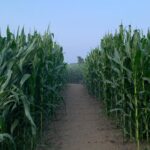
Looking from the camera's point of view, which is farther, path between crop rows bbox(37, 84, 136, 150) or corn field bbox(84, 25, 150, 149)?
path between crop rows bbox(37, 84, 136, 150)

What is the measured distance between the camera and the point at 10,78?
202 inches

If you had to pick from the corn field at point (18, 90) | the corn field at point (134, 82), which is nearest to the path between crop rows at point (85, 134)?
the corn field at point (134, 82)

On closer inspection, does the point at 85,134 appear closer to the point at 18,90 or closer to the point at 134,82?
the point at 134,82

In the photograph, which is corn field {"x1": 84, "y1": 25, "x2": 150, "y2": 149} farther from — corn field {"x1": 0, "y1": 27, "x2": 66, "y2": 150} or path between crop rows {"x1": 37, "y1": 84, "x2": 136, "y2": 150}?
corn field {"x1": 0, "y1": 27, "x2": 66, "y2": 150}

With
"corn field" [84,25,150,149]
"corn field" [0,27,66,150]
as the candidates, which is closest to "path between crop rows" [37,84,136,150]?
"corn field" [84,25,150,149]

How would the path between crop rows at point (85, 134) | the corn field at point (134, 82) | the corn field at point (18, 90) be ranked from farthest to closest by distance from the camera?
1. the path between crop rows at point (85, 134)
2. the corn field at point (134, 82)
3. the corn field at point (18, 90)

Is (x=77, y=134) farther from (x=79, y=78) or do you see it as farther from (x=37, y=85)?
(x=79, y=78)

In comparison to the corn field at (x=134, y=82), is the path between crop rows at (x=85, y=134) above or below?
below

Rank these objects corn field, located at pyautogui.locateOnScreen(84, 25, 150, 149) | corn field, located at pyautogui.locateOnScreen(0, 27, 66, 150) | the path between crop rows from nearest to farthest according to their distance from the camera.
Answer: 1. corn field, located at pyautogui.locateOnScreen(0, 27, 66, 150)
2. corn field, located at pyautogui.locateOnScreen(84, 25, 150, 149)
3. the path between crop rows

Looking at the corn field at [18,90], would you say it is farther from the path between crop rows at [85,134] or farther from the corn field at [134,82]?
the corn field at [134,82]

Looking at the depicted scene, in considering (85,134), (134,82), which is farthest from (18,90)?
(85,134)

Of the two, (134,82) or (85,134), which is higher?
(134,82)

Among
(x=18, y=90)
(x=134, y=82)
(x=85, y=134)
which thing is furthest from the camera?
(x=85, y=134)

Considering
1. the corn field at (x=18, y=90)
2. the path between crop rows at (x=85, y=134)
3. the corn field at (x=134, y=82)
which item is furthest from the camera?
the path between crop rows at (x=85, y=134)
